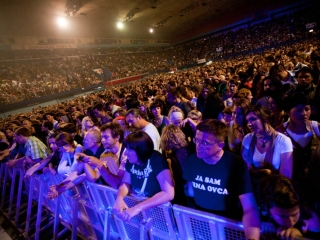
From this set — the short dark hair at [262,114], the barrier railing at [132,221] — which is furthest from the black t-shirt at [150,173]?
the short dark hair at [262,114]

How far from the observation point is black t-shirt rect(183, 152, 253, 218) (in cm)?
134

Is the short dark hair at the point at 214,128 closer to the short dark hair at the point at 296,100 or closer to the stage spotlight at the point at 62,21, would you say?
the short dark hair at the point at 296,100

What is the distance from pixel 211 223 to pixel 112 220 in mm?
1430

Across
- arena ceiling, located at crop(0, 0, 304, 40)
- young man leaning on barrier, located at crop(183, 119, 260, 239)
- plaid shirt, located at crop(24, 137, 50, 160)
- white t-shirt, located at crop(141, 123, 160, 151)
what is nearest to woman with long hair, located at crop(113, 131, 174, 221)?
young man leaning on barrier, located at crop(183, 119, 260, 239)

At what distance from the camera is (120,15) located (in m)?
→ 18.5

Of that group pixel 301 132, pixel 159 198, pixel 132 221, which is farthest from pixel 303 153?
pixel 132 221

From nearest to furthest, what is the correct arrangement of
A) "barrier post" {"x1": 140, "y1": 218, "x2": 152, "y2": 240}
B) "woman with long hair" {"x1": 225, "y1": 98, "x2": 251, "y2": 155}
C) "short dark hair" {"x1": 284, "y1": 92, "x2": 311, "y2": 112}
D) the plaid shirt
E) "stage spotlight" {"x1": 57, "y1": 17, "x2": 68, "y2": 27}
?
"barrier post" {"x1": 140, "y1": 218, "x2": 152, "y2": 240}, "short dark hair" {"x1": 284, "y1": 92, "x2": 311, "y2": 112}, "woman with long hair" {"x1": 225, "y1": 98, "x2": 251, "y2": 155}, the plaid shirt, "stage spotlight" {"x1": 57, "y1": 17, "x2": 68, "y2": 27}

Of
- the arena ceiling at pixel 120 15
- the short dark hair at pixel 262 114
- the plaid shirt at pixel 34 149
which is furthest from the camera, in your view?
the arena ceiling at pixel 120 15

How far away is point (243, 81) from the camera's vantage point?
15.6ft

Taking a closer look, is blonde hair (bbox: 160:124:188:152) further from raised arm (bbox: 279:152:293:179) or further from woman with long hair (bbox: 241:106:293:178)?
raised arm (bbox: 279:152:293:179)

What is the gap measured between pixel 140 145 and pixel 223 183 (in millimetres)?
757

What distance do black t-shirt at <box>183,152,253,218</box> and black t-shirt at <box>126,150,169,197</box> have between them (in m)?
0.34

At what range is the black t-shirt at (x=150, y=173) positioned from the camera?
1705 mm

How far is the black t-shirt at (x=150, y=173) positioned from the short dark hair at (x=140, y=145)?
0.22 feet
